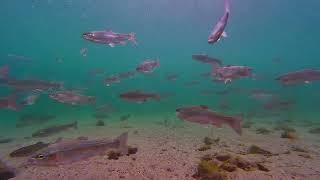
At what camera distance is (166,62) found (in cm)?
13050

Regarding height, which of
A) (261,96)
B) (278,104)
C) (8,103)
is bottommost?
(8,103)

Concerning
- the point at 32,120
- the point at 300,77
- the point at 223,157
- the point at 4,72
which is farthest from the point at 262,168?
the point at 32,120

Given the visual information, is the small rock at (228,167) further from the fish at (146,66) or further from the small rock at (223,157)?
the fish at (146,66)

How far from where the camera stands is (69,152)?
4.86 meters

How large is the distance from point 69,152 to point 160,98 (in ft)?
22.9

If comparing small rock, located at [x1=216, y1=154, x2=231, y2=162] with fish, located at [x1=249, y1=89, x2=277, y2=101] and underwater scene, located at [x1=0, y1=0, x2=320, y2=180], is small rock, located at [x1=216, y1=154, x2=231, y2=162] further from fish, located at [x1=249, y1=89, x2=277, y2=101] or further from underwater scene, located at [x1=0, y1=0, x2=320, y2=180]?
fish, located at [x1=249, y1=89, x2=277, y2=101]

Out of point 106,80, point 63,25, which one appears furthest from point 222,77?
point 63,25

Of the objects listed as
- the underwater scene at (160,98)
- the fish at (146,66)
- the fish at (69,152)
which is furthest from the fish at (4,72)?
the fish at (69,152)

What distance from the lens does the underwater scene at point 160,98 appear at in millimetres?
6176

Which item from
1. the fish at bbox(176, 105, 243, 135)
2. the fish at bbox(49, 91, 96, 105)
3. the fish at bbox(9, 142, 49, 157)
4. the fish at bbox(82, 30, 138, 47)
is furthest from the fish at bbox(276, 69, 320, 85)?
the fish at bbox(9, 142, 49, 157)

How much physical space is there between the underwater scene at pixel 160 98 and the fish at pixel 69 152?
0.7 inches

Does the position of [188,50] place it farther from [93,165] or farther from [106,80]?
[93,165]

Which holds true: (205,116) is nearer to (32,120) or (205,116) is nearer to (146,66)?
(146,66)

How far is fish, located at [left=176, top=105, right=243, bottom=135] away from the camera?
6887 millimetres
